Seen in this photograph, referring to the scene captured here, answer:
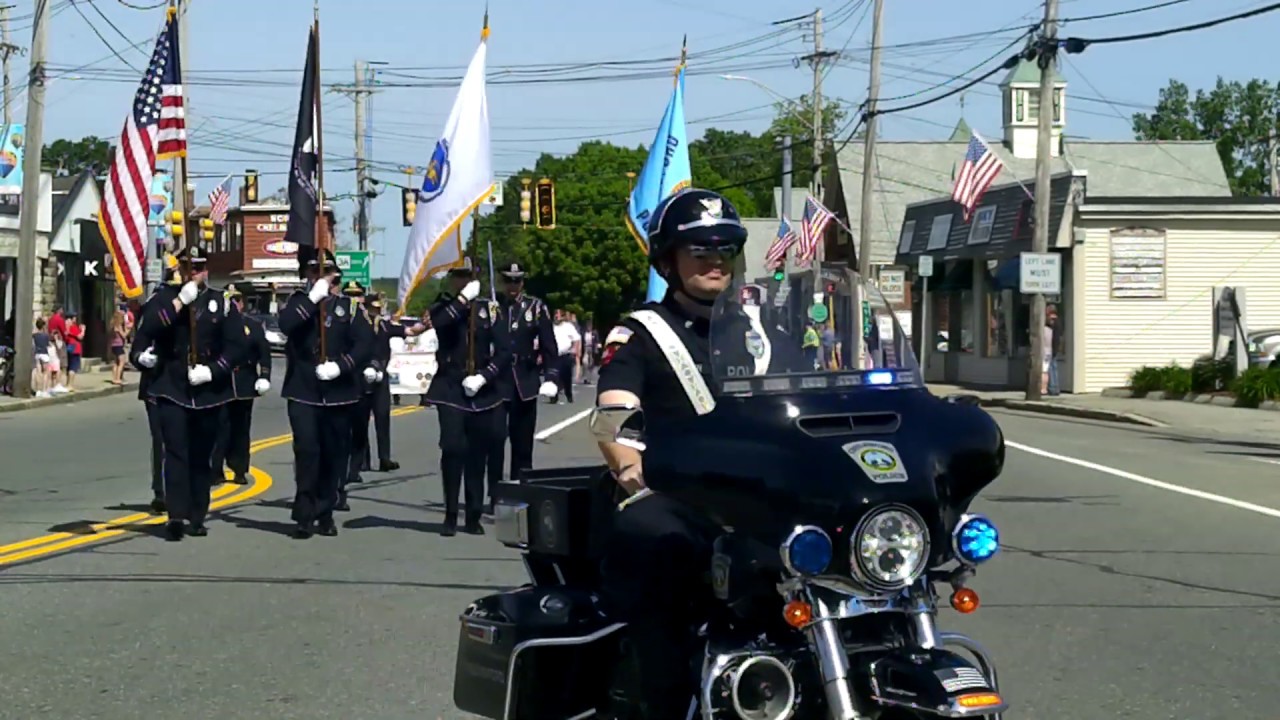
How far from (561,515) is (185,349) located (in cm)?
755

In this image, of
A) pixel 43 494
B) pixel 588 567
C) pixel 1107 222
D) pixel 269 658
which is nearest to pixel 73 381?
pixel 1107 222

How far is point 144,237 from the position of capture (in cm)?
1716

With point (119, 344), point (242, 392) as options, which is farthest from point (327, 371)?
point (119, 344)

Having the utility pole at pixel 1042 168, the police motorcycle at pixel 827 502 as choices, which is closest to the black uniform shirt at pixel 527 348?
the police motorcycle at pixel 827 502

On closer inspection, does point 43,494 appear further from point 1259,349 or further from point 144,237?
point 1259,349

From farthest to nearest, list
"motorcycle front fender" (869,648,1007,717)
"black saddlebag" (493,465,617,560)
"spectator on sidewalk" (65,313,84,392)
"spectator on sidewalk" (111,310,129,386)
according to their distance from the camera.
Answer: "spectator on sidewalk" (111,310,129,386)
"spectator on sidewalk" (65,313,84,392)
"black saddlebag" (493,465,617,560)
"motorcycle front fender" (869,648,1007,717)

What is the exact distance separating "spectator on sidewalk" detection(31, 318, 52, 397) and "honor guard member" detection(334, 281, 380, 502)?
19.5 metres

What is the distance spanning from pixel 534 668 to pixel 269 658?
3147mm

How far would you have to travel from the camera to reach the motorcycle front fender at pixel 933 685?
3.90 m

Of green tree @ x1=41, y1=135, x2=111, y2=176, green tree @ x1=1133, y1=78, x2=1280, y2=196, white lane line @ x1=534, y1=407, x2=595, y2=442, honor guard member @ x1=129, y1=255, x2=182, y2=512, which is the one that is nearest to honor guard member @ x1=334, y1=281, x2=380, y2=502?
honor guard member @ x1=129, y1=255, x2=182, y2=512

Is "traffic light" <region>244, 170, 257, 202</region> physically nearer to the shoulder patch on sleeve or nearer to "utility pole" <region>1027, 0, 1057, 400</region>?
"utility pole" <region>1027, 0, 1057, 400</region>

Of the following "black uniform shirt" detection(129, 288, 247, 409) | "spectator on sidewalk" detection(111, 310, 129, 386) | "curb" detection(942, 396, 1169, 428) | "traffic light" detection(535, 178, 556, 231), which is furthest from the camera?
"traffic light" detection(535, 178, 556, 231)

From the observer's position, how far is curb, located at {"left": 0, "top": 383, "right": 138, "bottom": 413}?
104 ft

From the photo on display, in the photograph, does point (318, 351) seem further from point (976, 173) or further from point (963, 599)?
point (976, 173)
